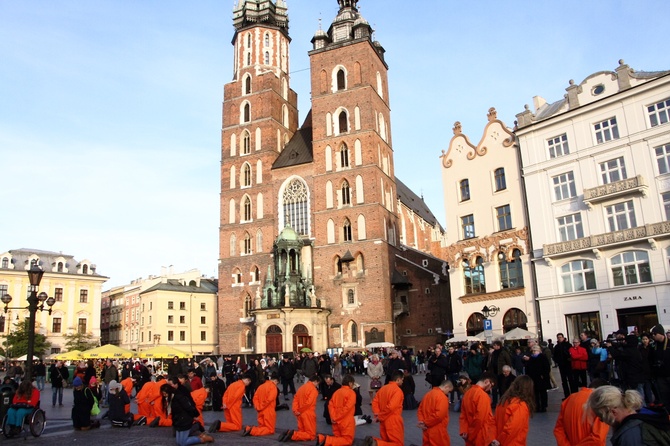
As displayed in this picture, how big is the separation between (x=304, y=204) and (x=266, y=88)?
1080 cm

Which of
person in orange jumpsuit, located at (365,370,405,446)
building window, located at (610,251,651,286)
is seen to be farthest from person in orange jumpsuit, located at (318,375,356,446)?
building window, located at (610,251,651,286)

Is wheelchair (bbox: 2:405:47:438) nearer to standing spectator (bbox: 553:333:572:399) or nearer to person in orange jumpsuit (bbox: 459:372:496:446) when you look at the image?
person in orange jumpsuit (bbox: 459:372:496:446)

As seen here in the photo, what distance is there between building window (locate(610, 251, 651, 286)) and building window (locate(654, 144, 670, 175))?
3726 millimetres

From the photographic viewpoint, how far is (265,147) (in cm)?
4738

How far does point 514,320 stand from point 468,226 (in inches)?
229

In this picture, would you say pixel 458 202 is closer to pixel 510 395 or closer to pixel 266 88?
pixel 266 88

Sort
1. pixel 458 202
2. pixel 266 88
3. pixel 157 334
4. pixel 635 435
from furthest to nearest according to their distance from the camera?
1. pixel 157 334
2. pixel 266 88
3. pixel 458 202
4. pixel 635 435

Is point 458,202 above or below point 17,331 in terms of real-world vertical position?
above

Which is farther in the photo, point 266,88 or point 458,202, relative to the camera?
point 266,88

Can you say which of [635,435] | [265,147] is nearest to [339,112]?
[265,147]

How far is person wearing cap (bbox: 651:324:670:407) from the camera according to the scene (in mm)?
11227

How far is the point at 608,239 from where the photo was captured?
86.9 feet

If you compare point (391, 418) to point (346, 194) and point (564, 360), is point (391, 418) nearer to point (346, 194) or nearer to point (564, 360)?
point (564, 360)

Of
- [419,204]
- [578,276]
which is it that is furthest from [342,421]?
[419,204]
